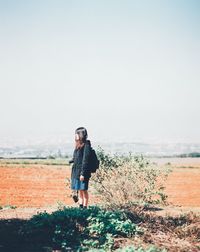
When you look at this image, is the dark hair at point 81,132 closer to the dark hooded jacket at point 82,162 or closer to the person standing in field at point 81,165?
the person standing in field at point 81,165

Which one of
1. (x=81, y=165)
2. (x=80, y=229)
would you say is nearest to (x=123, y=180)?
(x=81, y=165)

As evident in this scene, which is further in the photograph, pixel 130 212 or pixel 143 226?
pixel 130 212

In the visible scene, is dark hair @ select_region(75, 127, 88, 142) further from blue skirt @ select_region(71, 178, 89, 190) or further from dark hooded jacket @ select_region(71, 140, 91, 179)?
blue skirt @ select_region(71, 178, 89, 190)

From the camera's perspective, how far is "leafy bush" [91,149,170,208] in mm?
11680

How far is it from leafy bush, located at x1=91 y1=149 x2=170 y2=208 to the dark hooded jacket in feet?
7.43

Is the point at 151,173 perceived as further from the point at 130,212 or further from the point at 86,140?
the point at 86,140

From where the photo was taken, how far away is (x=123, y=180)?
1168cm

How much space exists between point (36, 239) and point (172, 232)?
8.98 ft

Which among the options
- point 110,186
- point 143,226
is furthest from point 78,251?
point 110,186

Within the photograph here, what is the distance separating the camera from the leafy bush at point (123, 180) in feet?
38.3

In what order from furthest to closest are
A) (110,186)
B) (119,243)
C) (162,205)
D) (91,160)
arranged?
(162,205) < (110,186) < (91,160) < (119,243)

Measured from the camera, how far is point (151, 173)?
12.4 meters


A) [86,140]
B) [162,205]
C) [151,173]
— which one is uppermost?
[86,140]

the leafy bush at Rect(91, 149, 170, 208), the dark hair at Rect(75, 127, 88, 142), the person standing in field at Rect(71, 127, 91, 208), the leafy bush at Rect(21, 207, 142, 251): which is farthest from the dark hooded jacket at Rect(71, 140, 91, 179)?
the leafy bush at Rect(91, 149, 170, 208)
